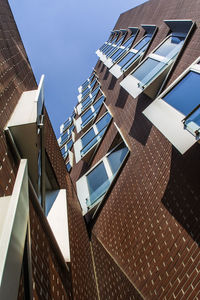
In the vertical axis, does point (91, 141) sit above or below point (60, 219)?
above

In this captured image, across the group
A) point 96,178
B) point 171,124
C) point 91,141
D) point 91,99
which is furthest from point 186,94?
point 91,99

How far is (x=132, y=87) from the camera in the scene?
10.3 metres

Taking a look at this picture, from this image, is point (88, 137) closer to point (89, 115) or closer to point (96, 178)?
point (89, 115)

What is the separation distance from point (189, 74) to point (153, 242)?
4449mm

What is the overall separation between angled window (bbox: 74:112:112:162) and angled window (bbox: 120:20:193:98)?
4065 millimetres

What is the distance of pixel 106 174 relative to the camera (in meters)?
10.8

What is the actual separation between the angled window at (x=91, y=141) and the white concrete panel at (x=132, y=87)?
3721 mm

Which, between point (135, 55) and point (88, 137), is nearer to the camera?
point (135, 55)

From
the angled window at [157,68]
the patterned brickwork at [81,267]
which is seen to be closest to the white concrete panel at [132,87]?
the angled window at [157,68]

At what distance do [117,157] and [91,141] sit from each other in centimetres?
379

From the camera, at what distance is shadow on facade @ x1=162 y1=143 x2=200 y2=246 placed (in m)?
5.46

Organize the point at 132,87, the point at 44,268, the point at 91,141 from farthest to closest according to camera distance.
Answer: the point at 91,141 < the point at 132,87 < the point at 44,268

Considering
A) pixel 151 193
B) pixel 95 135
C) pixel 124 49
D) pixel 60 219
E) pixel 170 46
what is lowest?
pixel 151 193

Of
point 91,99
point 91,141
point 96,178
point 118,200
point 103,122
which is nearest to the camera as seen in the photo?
point 118,200
